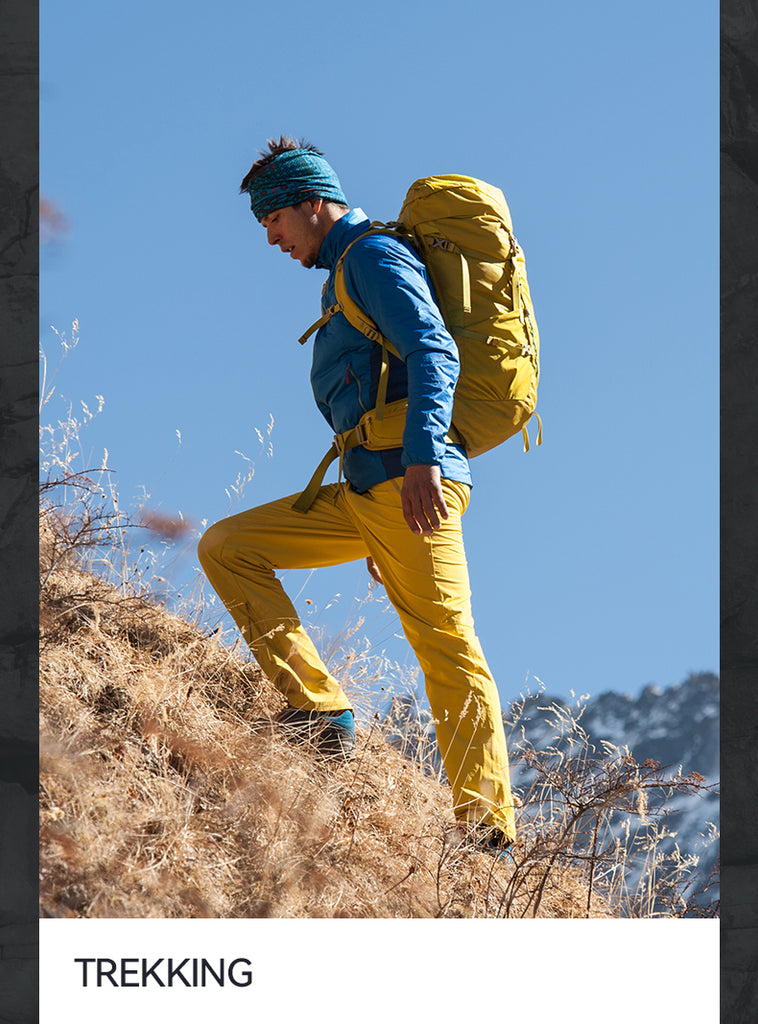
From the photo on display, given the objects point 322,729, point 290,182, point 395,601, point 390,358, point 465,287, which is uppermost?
point 290,182

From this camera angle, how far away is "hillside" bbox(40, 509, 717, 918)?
358 centimetres

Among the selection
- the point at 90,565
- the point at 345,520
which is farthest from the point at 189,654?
the point at 345,520

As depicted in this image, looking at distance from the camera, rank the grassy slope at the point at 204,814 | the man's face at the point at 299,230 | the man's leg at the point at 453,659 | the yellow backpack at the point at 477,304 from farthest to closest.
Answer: the man's face at the point at 299,230 < the yellow backpack at the point at 477,304 < the man's leg at the point at 453,659 < the grassy slope at the point at 204,814

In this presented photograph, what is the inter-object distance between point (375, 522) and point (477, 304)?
0.97 metres


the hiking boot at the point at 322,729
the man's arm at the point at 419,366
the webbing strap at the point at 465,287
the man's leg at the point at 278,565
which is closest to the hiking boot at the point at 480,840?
the hiking boot at the point at 322,729

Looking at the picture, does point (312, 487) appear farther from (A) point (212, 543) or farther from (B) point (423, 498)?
(B) point (423, 498)

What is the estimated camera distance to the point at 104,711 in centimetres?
452

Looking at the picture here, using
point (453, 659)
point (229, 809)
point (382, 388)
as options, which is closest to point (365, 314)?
point (382, 388)

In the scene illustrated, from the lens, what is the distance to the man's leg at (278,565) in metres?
4.58

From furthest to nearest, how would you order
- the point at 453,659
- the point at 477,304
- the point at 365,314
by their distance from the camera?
1. the point at 477,304
2. the point at 365,314
3. the point at 453,659

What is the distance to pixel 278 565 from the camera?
4.66 meters
